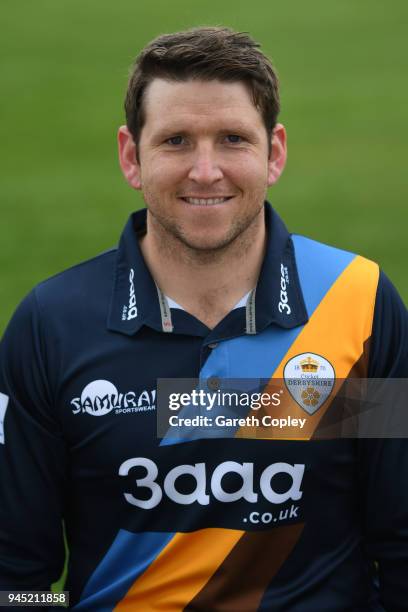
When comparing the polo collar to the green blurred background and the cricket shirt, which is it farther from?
the green blurred background

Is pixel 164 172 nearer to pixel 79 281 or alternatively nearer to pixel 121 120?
pixel 79 281

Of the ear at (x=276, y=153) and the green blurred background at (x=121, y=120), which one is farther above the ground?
the ear at (x=276, y=153)

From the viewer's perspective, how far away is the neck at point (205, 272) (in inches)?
116

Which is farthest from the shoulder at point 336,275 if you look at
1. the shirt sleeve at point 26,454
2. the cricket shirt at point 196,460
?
the shirt sleeve at point 26,454

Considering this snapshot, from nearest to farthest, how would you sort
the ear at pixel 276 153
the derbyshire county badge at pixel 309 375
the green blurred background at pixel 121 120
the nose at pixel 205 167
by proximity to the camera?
the nose at pixel 205 167 → the derbyshire county badge at pixel 309 375 → the ear at pixel 276 153 → the green blurred background at pixel 121 120

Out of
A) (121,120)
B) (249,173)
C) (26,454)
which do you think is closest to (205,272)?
(249,173)

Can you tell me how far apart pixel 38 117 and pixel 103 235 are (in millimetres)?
2455

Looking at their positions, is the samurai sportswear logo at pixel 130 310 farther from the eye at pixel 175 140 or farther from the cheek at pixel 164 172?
the eye at pixel 175 140

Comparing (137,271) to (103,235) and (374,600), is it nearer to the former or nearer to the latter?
(374,600)

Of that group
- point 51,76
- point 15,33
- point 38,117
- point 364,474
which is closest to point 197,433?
point 364,474

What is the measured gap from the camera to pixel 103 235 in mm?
7230

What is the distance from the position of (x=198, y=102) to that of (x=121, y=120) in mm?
6472

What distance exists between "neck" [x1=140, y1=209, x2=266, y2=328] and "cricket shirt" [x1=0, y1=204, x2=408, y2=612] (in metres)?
0.04

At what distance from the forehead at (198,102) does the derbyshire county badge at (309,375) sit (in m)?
0.58
